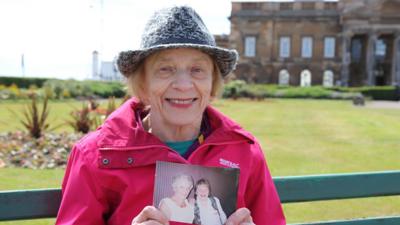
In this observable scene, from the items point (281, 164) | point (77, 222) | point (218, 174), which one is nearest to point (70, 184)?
point (77, 222)

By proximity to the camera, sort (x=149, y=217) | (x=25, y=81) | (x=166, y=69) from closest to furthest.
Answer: (x=149, y=217), (x=166, y=69), (x=25, y=81)

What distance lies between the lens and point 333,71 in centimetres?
5366

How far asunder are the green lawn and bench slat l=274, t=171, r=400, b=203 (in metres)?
2.53

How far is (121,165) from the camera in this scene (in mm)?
2357

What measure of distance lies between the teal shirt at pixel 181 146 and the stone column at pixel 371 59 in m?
52.7

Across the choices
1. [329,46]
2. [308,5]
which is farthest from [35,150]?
[308,5]

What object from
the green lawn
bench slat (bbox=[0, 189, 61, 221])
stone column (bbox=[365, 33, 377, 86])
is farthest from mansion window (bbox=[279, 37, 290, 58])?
bench slat (bbox=[0, 189, 61, 221])

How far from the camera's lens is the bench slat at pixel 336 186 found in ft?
10.6

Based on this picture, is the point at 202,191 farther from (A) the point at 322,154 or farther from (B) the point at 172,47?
(A) the point at 322,154

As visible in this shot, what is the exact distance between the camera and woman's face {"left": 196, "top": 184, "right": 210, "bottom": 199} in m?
2.25

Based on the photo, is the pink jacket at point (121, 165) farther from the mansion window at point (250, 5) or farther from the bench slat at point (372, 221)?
the mansion window at point (250, 5)

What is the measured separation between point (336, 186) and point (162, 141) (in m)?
1.39

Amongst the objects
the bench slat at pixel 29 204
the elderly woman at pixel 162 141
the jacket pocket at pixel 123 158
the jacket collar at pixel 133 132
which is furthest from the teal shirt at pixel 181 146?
the bench slat at pixel 29 204

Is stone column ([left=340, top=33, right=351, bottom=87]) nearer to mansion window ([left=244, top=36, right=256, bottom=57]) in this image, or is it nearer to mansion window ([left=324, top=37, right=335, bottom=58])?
mansion window ([left=324, top=37, right=335, bottom=58])
